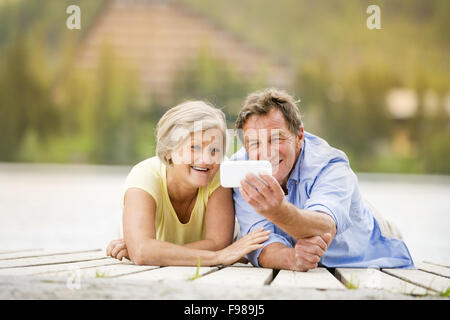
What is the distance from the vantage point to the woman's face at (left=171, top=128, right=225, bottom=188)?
321cm

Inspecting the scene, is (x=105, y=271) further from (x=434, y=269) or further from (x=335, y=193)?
(x=434, y=269)

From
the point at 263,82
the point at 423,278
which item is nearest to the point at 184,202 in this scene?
the point at 423,278

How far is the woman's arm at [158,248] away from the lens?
312 cm

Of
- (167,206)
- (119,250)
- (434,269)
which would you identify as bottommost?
(434,269)

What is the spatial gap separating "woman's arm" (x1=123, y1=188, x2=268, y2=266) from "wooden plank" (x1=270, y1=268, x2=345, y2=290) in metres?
0.25

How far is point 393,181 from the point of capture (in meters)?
15.8

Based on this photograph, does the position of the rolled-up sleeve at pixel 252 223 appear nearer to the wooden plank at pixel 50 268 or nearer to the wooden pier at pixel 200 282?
the wooden pier at pixel 200 282

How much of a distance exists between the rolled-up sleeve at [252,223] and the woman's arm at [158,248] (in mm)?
86

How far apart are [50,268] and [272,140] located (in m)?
1.26

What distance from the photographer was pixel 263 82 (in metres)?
18.0

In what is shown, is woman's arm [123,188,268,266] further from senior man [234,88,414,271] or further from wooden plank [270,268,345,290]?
wooden plank [270,268,345,290]

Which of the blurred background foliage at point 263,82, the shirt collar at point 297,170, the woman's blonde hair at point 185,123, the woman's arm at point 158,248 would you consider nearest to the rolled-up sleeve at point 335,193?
the shirt collar at point 297,170

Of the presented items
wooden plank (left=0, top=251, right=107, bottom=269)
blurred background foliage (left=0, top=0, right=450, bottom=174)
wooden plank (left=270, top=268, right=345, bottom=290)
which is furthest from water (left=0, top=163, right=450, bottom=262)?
wooden plank (left=270, top=268, right=345, bottom=290)

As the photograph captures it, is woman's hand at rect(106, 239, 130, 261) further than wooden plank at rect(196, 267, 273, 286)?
Yes
